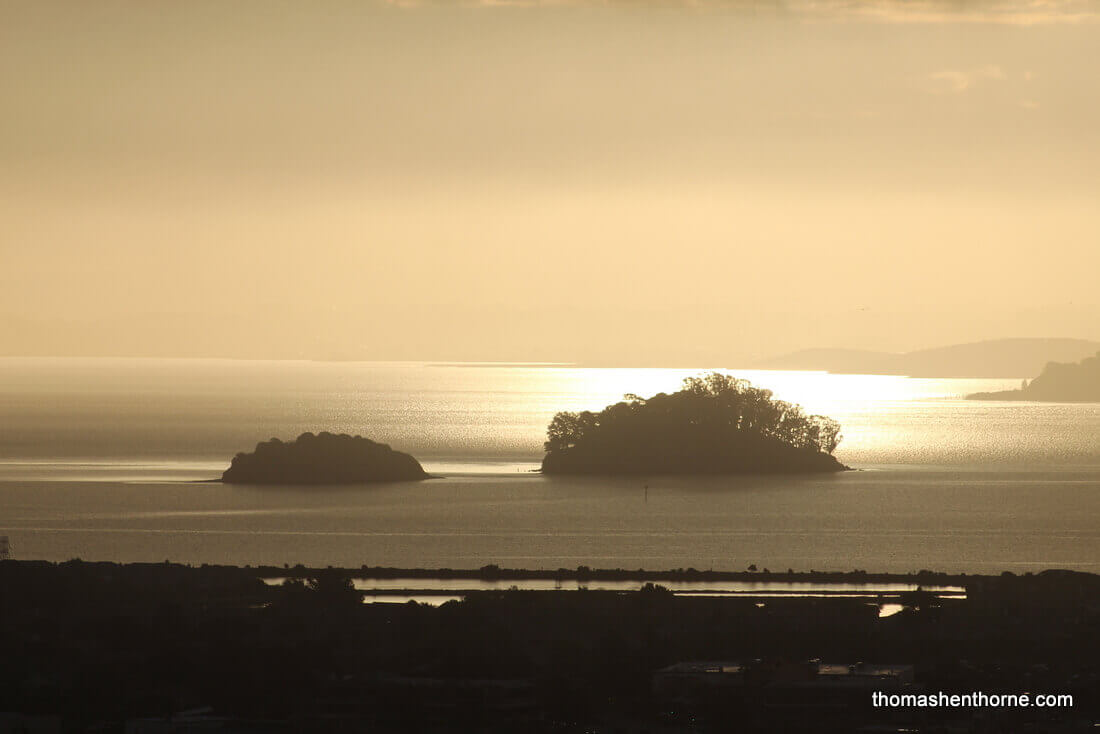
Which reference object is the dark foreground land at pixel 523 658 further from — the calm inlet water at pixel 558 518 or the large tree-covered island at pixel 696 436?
the large tree-covered island at pixel 696 436

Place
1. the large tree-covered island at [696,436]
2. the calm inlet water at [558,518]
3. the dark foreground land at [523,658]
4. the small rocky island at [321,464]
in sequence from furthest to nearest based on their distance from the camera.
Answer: the large tree-covered island at [696,436] < the small rocky island at [321,464] < the calm inlet water at [558,518] < the dark foreground land at [523,658]

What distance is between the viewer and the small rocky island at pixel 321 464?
14150cm

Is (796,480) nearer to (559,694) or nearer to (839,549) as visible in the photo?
(839,549)

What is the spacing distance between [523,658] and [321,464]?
95894 mm

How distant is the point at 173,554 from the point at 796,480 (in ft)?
251

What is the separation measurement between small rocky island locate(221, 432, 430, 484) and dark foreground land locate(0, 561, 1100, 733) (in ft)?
237

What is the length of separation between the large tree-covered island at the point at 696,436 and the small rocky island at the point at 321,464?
1752 centimetres

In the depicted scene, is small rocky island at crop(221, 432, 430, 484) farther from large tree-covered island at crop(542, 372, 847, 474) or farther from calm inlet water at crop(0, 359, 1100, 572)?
large tree-covered island at crop(542, 372, 847, 474)

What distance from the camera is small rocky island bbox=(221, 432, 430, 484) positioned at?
464 feet

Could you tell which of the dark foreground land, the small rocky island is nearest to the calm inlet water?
the small rocky island

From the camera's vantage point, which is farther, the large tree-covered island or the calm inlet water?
the large tree-covered island

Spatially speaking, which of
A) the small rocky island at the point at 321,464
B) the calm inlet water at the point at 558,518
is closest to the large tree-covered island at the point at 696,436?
the calm inlet water at the point at 558,518

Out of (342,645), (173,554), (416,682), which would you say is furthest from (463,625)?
(173,554)

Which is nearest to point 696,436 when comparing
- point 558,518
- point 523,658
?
point 558,518
